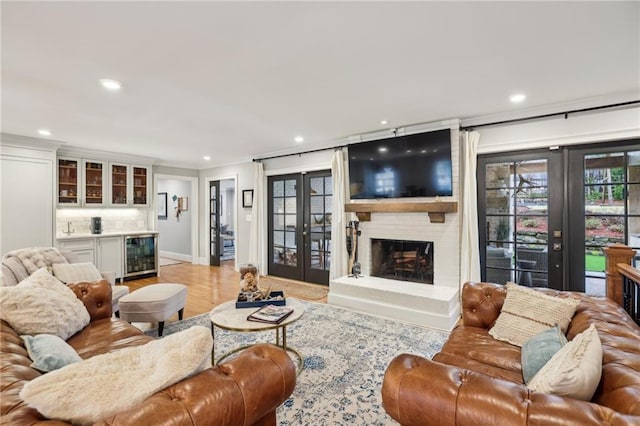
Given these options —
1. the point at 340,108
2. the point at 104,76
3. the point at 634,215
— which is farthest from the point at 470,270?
the point at 104,76

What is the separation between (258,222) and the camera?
5.99 meters

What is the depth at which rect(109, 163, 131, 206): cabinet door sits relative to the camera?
5.78 m

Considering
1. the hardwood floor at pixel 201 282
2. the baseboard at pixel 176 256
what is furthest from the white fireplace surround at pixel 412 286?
the baseboard at pixel 176 256

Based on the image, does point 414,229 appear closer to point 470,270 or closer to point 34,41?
point 470,270

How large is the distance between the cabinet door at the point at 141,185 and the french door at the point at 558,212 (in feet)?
20.0

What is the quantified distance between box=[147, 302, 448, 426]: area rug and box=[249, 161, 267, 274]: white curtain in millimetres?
2209

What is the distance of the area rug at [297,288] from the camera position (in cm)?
470

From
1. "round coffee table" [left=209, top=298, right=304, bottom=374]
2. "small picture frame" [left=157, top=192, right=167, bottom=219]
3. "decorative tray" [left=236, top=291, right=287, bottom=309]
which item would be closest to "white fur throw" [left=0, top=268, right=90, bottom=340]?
"round coffee table" [left=209, top=298, right=304, bottom=374]

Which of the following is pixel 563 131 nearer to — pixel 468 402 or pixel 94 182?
pixel 468 402

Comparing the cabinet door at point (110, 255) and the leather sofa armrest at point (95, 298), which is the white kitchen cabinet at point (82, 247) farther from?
the leather sofa armrest at point (95, 298)

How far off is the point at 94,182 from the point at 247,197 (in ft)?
9.04

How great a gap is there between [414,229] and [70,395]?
12.7ft

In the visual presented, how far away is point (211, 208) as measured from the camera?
7270 mm

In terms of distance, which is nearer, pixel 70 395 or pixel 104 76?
pixel 70 395
